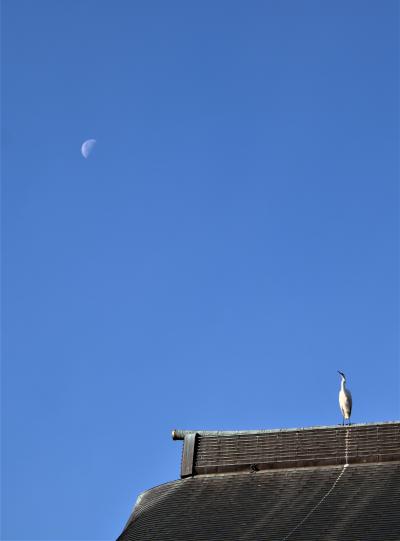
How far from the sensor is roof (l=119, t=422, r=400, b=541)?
19.6m

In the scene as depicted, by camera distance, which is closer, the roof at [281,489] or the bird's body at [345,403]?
the roof at [281,489]

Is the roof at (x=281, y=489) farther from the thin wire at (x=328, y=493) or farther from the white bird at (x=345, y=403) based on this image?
the white bird at (x=345, y=403)

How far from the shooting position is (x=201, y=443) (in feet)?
81.3

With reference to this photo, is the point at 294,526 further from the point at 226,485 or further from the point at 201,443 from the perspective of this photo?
the point at 201,443

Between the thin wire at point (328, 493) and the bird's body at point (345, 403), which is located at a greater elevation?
the bird's body at point (345, 403)

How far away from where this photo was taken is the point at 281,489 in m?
22.1

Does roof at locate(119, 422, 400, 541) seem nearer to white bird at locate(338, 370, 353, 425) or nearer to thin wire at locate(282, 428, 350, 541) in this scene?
thin wire at locate(282, 428, 350, 541)

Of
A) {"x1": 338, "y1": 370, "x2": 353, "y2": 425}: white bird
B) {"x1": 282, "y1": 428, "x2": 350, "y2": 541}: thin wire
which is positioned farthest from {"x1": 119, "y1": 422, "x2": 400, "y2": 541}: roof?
{"x1": 338, "y1": 370, "x2": 353, "y2": 425}: white bird

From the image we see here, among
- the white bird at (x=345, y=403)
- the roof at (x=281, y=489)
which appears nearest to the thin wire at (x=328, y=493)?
the roof at (x=281, y=489)

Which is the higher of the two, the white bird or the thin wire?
the white bird

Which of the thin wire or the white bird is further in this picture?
the white bird

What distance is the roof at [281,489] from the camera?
19641 mm

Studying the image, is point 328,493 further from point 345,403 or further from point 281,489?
point 345,403

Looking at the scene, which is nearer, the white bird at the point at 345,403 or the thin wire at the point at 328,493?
the thin wire at the point at 328,493
